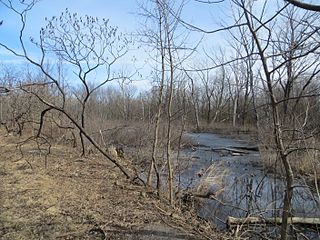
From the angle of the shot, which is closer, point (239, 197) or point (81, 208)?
point (81, 208)

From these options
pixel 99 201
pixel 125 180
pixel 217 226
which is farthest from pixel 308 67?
pixel 125 180

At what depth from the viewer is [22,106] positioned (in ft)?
67.9

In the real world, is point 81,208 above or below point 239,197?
above

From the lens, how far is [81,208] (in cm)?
705

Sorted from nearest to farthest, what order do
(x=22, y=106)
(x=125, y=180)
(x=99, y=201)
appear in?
(x=99, y=201)
(x=125, y=180)
(x=22, y=106)

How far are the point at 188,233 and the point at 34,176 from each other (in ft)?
16.7

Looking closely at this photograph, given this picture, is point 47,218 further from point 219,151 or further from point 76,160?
point 219,151

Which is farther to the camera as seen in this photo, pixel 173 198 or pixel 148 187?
pixel 148 187

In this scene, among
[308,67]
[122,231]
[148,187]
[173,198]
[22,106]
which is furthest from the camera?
[22,106]

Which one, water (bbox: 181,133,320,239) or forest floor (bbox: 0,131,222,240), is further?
water (bbox: 181,133,320,239)

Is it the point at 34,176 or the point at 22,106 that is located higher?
the point at 22,106

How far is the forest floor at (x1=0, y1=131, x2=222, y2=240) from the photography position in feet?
19.1

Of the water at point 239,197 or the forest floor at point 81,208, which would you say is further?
the water at point 239,197

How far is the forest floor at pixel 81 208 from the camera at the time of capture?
5824mm
